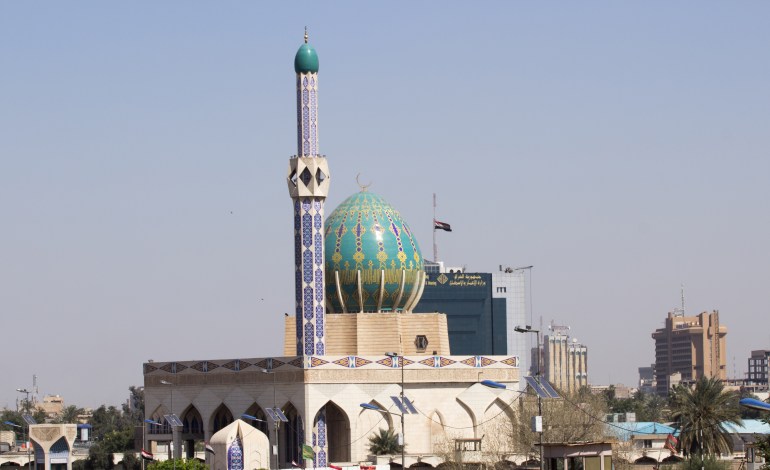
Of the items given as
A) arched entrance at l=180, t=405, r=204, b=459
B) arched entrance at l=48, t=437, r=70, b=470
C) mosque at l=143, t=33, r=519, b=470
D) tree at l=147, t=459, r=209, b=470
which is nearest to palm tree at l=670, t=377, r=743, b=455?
mosque at l=143, t=33, r=519, b=470

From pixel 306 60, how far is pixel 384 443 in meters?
16.7

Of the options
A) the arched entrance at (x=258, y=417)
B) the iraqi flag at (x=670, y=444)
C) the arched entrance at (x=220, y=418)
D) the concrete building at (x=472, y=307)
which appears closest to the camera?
the arched entrance at (x=258, y=417)

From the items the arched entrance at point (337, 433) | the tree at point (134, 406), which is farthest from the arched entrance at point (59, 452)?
the tree at point (134, 406)

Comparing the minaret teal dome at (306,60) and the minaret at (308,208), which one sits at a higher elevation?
the minaret teal dome at (306,60)

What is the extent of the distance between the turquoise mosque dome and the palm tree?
14.0 metres

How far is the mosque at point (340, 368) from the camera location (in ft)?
225

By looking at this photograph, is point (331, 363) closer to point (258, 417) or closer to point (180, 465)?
point (258, 417)

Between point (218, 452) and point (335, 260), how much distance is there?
1281cm

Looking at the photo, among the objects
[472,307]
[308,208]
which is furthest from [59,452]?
[472,307]

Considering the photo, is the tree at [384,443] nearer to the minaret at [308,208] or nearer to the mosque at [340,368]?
the mosque at [340,368]

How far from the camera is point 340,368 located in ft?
225

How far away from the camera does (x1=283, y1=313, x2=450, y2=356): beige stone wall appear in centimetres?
7144

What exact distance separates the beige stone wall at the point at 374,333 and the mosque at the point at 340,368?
0.04m

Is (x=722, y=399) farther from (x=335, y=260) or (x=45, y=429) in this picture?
(x=45, y=429)
